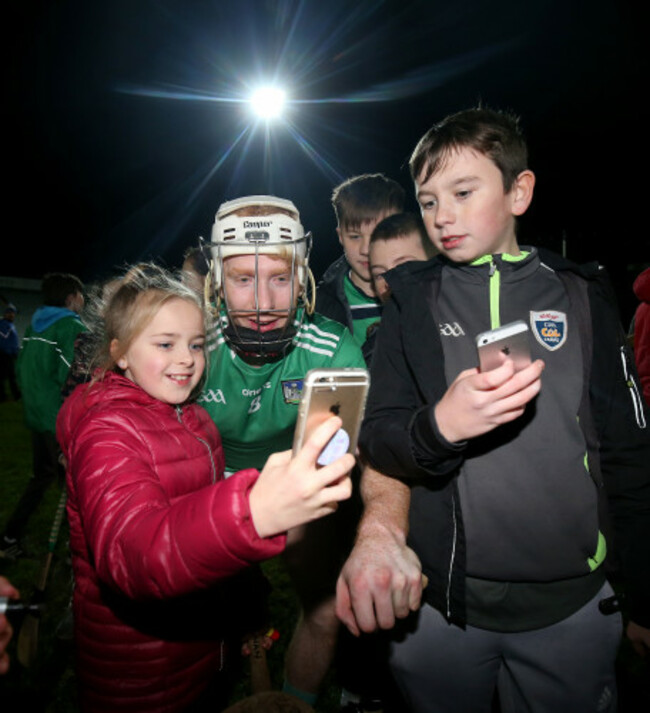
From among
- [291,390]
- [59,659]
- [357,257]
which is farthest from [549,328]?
[59,659]

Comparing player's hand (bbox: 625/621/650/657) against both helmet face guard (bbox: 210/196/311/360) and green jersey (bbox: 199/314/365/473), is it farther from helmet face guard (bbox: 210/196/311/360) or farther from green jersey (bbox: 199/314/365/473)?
helmet face guard (bbox: 210/196/311/360)

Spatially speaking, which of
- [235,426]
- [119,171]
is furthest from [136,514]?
[119,171]

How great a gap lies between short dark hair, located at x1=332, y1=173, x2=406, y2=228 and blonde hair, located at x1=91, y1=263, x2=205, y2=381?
2.22 m

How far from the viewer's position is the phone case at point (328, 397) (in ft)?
2.83

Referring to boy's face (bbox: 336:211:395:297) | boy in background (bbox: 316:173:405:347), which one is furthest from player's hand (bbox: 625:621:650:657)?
boy's face (bbox: 336:211:395:297)

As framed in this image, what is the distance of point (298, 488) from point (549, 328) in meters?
1.21

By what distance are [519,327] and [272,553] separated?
0.82 metres

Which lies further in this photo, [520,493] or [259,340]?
[259,340]

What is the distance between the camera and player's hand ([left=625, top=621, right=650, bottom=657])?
1583mm

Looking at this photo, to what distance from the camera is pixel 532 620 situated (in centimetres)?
150

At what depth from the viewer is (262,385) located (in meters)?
2.42

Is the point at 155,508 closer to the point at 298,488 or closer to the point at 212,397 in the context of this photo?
the point at 298,488

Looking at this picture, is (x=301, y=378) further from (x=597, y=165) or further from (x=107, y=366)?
(x=597, y=165)

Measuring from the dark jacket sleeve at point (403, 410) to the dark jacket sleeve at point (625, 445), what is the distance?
59 cm
